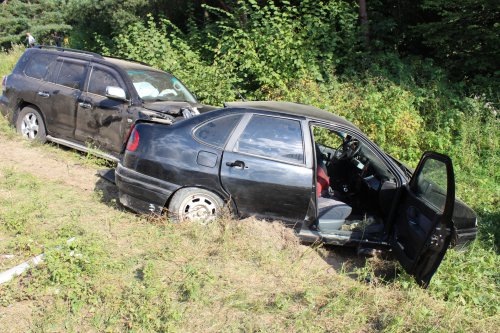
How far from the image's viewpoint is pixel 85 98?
7.58 m

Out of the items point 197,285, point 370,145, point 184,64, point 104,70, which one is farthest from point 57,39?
point 197,285

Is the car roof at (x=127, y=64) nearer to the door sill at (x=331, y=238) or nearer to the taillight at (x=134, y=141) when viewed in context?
the taillight at (x=134, y=141)

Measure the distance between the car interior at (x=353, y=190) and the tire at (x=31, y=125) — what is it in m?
5.02

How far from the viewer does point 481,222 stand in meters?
6.44

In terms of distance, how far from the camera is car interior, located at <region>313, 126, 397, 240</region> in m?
5.13

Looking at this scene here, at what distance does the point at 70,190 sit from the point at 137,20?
9.69 metres

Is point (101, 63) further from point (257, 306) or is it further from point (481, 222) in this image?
point (481, 222)

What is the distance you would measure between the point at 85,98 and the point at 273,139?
3.98 metres

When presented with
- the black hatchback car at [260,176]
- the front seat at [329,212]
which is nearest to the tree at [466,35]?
the black hatchback car at [260,176]

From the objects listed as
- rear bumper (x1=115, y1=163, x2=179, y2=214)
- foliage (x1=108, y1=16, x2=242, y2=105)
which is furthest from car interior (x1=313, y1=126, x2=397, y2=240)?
foliage (x1=108, y1=16, x2=242, y2=105)

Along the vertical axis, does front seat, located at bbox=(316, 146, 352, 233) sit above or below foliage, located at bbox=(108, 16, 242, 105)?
below

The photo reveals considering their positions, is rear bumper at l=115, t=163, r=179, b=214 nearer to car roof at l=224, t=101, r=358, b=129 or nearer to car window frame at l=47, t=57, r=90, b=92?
car roof at l=224, t=101, r=358, b=129

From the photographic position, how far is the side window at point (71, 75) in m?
7.84

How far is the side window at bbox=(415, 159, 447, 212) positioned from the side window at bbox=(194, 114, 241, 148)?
6.70ft
